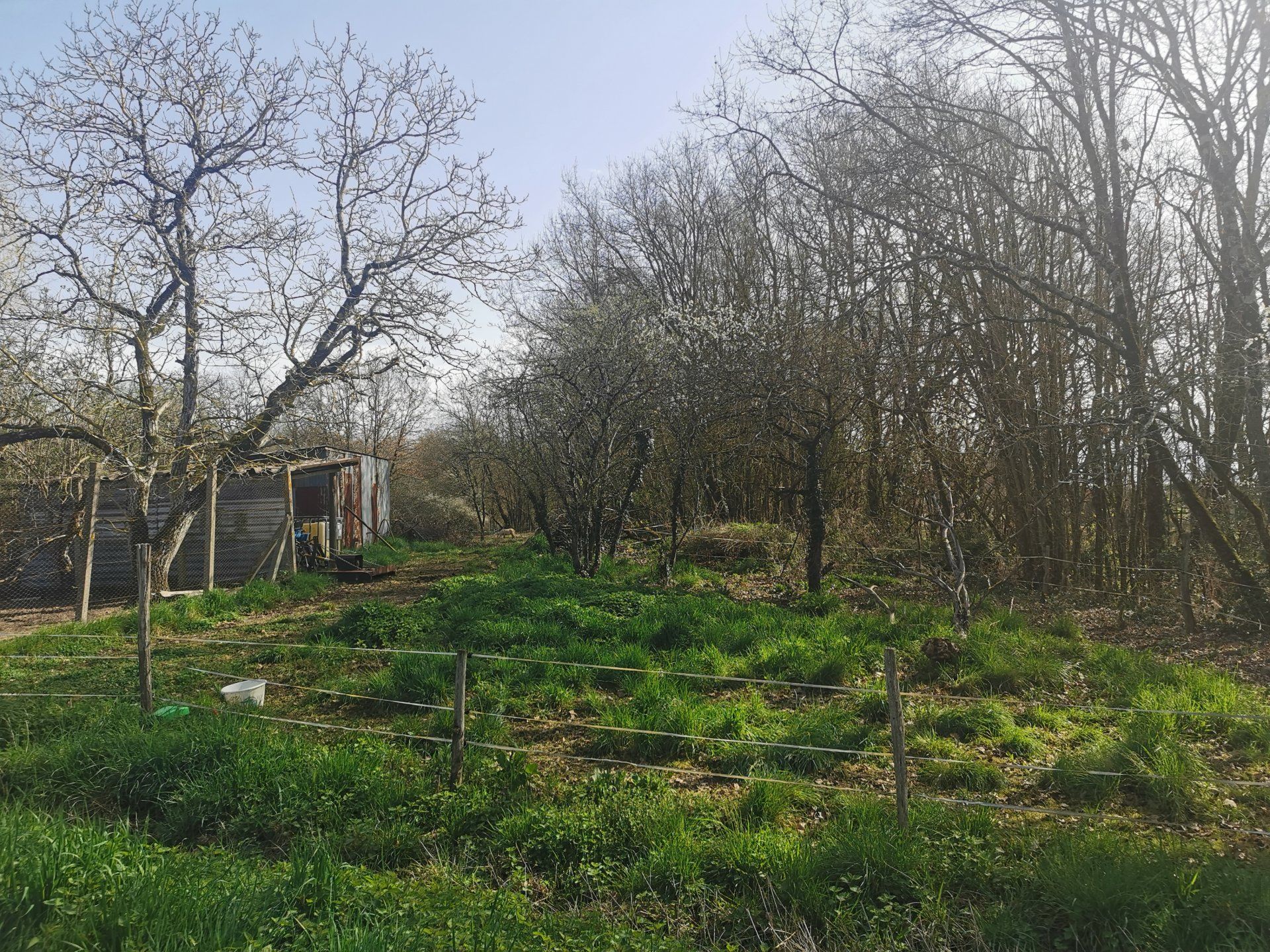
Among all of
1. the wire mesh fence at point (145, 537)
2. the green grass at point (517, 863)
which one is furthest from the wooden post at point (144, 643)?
the wire mesh fence at point (145, 537)

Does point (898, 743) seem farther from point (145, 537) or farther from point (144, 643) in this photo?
point (145, 537)

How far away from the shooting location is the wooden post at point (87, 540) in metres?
10.3

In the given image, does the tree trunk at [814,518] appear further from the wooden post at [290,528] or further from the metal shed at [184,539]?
the wooden post at [290,528]

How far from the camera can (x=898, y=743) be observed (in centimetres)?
397

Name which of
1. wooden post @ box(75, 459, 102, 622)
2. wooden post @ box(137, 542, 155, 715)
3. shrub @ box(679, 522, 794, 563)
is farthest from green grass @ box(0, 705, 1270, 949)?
shrub @ box(679, 522, 794, 563)

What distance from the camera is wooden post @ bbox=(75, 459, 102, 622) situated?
1027 centimetres

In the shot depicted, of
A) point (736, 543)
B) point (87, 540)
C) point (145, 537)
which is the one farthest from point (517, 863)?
Answer: point (145, 537)

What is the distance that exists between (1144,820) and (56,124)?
1444 cm

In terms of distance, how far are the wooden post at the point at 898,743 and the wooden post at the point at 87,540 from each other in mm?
10481

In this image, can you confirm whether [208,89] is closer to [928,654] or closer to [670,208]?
[928,654]

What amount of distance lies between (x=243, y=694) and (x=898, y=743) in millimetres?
5051

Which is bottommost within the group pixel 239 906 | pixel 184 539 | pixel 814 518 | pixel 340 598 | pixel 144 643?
pixel 239 906

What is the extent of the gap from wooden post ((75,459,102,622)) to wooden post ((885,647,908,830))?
34.4 ft

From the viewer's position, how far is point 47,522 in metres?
13.3
